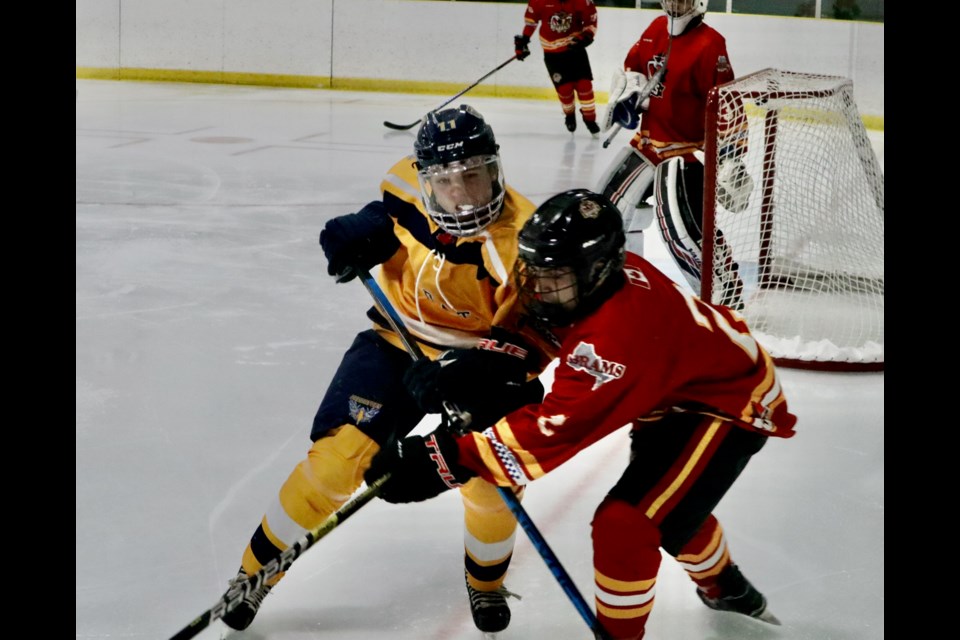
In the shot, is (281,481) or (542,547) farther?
(281,481)

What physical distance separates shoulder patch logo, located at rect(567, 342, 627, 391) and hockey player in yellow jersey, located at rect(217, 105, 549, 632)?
27cm

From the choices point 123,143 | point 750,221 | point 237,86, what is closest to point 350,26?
point 237,86

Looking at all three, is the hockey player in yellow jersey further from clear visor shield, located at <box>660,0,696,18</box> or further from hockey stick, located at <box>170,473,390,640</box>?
clear visor shield, located at <box>660,0,696,18</box>

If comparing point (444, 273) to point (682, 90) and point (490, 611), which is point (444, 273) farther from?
point (682, 90)

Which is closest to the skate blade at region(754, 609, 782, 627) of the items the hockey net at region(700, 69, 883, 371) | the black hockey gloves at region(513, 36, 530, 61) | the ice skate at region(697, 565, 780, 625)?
the ice skate at region(697, 565, 780, 625)

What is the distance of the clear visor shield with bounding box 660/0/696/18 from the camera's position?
150 inches

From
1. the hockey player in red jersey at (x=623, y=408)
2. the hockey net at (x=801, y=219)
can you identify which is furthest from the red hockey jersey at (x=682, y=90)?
the hockey player in red jersey at (x=623, y=408)

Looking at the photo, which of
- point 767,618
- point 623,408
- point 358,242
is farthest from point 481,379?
point 767,618

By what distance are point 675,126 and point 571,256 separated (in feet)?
7.79

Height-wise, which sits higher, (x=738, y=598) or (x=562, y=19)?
(x=562, y=19)

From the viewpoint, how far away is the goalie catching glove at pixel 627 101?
395 cm

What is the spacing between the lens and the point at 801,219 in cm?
383

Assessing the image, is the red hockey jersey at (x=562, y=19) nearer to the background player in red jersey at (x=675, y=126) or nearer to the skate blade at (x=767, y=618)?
the background player in red jersey at (x=675, y=126)

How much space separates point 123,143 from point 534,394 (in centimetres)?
568
